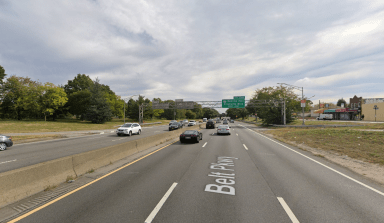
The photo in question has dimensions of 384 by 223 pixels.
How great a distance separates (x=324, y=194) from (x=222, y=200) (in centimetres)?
319

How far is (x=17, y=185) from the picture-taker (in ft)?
15.0

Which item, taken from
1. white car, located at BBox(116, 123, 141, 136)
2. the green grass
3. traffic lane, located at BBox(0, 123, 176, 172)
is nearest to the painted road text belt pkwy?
traffic lane, located at BBox(0, 123, 176, 172)

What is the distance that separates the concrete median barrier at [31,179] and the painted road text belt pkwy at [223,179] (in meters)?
5.01

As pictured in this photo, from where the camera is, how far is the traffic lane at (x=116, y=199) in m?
3.92

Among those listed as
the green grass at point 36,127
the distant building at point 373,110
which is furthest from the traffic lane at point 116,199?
the distant building at point 373,110

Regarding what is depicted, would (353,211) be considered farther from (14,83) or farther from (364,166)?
(14,83)

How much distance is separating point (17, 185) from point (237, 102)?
148 feet

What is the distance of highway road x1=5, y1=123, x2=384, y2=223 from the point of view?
156 inches

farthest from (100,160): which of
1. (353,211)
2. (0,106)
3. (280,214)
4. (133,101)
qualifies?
(133,101)

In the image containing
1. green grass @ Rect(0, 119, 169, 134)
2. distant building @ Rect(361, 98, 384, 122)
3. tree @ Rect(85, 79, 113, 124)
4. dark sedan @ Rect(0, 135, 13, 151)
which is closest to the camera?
dark sedan @ Rect(0, 135, 13, 151)

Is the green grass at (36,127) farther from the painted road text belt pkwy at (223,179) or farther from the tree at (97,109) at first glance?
the painted road text belt pkwy at (223,179)

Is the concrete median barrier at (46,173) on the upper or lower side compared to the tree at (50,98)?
lower

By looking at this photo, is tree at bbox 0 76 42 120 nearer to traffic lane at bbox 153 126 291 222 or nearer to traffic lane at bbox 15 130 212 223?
traffic lane at bbox 15 130 212 223

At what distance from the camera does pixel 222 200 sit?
477 cm
